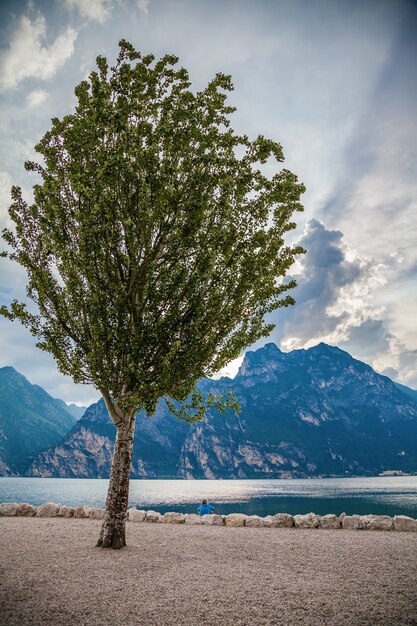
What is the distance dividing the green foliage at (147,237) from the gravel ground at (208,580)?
4971mm

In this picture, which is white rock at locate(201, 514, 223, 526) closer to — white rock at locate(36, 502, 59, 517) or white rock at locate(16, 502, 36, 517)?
white rock at locate(36, 502, 59, 517)

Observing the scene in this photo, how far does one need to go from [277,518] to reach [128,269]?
1490cm

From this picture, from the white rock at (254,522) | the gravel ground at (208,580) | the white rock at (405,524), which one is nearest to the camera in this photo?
the gravel ground at (208,580)

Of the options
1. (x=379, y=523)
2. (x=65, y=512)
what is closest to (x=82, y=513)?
(x=65, y=512)

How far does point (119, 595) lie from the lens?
878 cm

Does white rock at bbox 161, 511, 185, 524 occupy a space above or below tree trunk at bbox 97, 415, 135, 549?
below

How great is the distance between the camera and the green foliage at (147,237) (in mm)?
13805

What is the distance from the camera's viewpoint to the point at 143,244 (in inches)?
571

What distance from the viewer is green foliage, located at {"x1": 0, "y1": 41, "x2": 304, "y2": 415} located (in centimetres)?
1380

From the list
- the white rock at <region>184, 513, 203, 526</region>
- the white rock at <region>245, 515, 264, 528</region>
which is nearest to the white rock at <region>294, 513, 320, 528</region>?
the white rock at <region>245, 515, 264, 528</region>

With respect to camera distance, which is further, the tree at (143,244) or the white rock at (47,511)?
the white rock at (47,511)

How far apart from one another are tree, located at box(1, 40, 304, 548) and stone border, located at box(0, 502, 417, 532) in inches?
348

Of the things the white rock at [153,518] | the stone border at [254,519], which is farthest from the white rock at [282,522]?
the white rock at [153,518]

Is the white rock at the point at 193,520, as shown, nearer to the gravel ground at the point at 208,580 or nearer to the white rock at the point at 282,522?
the white rock at the point at 282,522
